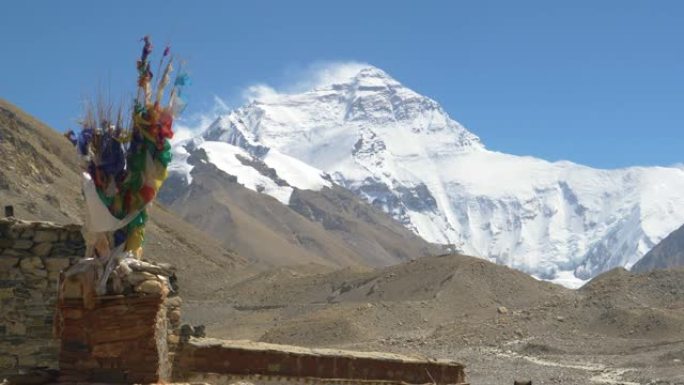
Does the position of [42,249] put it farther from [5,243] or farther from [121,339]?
[121,339]

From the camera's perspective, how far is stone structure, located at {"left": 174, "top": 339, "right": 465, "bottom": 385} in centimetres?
1189

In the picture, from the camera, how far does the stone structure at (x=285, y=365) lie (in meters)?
11.9

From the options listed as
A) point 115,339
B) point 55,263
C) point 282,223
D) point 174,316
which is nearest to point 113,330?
point 115,339

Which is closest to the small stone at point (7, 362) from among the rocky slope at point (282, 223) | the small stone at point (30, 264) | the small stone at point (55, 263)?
the small stone at point (30, 264)

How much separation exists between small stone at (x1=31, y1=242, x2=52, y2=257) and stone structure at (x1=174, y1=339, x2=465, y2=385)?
2.94 m

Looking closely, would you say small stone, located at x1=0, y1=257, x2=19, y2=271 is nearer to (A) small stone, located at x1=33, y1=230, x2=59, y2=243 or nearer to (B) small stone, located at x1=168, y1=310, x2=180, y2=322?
(A) small stone, located at x1=33, y1=230, x2=59, y2=243

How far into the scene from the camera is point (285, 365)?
12242 millimetres

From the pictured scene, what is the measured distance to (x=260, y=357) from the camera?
12.1 meters

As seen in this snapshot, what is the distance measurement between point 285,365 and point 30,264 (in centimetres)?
386

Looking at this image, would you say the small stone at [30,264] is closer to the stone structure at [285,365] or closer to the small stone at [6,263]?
the small stone at [6,263]

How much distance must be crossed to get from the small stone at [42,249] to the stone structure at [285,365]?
2944 millimetres

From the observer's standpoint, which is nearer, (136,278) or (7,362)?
(136,278)

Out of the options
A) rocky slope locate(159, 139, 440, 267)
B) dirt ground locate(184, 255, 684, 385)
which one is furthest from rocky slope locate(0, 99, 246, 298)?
rocky slope locate(159, 139, 440, 267)

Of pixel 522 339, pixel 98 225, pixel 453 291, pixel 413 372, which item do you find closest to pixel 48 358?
pixel 413 372
